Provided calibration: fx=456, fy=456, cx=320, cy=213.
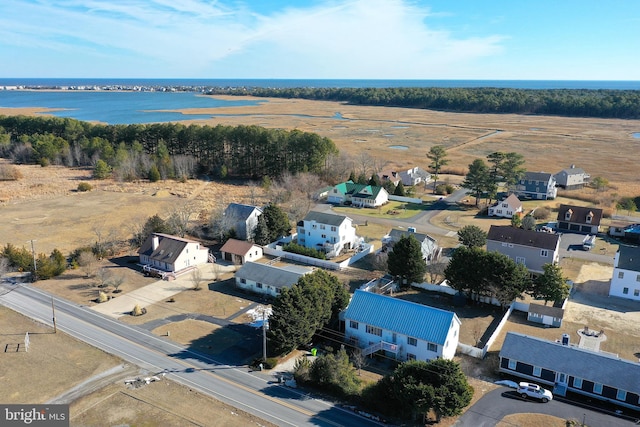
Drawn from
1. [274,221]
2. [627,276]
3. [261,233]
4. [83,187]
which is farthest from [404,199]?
[83,187]

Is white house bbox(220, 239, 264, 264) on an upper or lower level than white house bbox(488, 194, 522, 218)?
lower

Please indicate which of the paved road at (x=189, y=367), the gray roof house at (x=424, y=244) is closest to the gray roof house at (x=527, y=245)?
the gray roof house at (x=424, y=244)

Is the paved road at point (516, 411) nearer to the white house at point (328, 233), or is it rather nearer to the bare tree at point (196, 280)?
the bare tree at point (196, 280)

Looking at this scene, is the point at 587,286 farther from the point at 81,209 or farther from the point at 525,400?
the point at 81,209

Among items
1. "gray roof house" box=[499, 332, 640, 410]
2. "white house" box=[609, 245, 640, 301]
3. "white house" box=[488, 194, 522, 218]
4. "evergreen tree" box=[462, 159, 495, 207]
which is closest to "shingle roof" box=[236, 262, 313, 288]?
"gray roof house" box=[499, 332, 640, 410]

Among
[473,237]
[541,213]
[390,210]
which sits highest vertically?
[473,237]

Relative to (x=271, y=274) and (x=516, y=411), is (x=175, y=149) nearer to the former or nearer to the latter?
(x=271, y=274)
